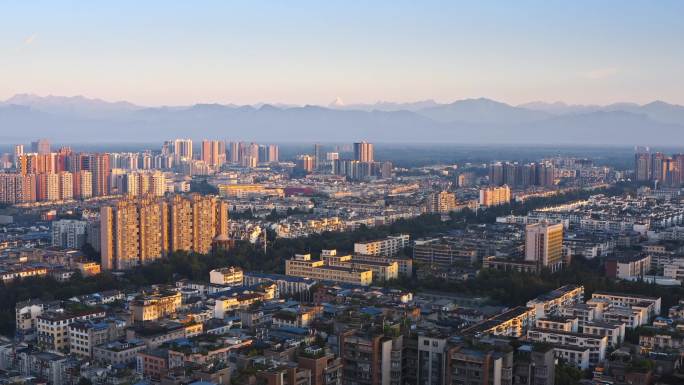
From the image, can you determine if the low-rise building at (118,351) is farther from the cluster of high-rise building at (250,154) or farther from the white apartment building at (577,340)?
the cluster of high-rise building at (250,154)

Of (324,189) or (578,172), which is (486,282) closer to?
(324,189)

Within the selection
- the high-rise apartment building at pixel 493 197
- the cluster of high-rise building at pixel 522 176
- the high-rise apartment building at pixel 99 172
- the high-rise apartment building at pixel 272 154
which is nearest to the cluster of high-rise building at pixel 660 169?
the cluster of high-rise building at pixel 522 176

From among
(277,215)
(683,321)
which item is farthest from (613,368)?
(277,215)

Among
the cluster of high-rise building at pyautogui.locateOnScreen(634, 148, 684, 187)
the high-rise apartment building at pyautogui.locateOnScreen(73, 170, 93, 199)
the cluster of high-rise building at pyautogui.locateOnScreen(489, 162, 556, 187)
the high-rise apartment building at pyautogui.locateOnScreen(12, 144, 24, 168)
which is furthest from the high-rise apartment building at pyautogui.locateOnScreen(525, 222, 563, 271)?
the high-rise apartment building at pyautogui.locateOnScreen(12, 144, 24, 168)

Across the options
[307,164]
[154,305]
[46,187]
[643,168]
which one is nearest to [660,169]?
[643,168]

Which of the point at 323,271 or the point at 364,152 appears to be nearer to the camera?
the point at 323,271

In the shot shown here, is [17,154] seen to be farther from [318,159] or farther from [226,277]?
[226,277]
